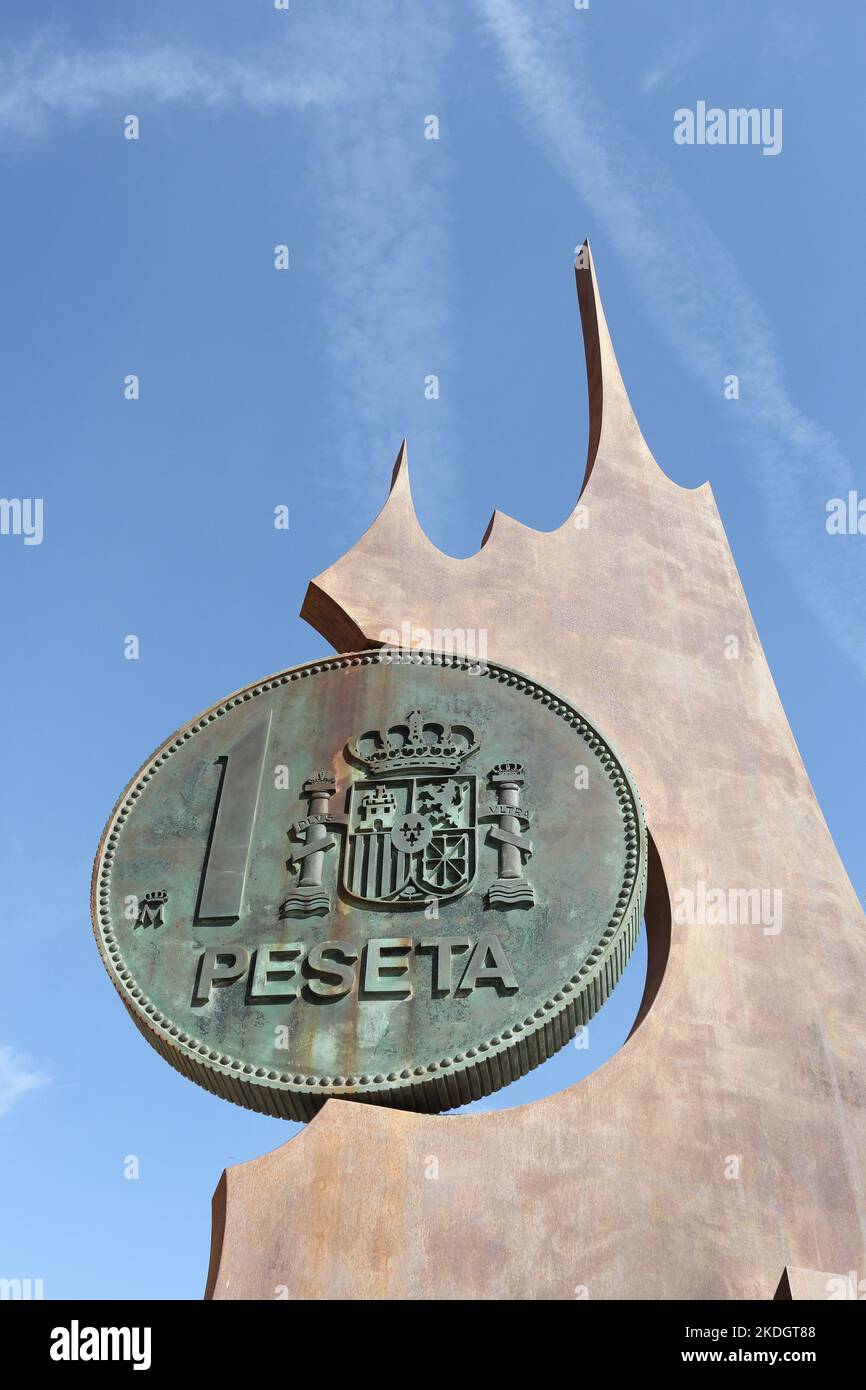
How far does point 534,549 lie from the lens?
10.6m

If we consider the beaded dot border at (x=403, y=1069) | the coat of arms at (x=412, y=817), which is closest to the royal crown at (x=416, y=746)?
the coat of arms at (x=412, y=817)

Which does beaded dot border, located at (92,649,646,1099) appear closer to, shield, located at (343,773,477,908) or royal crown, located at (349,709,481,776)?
royal crown, located at (349,709,481,776)

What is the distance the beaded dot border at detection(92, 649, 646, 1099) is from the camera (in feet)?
23.6

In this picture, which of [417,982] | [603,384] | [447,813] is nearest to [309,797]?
[447,813]

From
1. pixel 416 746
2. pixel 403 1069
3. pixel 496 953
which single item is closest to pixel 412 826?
pixel 416 746

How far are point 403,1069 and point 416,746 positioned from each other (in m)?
2.16

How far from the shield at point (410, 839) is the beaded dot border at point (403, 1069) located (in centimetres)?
83

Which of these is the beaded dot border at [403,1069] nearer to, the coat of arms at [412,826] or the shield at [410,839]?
the coat of arms at [412,826]

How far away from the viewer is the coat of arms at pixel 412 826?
7930 millimetres

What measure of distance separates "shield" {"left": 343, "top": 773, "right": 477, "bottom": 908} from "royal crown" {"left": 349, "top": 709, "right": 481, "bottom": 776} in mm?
85

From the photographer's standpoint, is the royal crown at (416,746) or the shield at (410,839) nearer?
the shield at (410,839)

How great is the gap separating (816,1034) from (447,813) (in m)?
2.44

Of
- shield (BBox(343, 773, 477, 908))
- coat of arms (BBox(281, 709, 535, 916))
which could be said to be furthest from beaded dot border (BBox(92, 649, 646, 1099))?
shield (BBox(343, 773, 477, 908))

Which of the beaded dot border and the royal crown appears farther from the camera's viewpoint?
the royal crown
